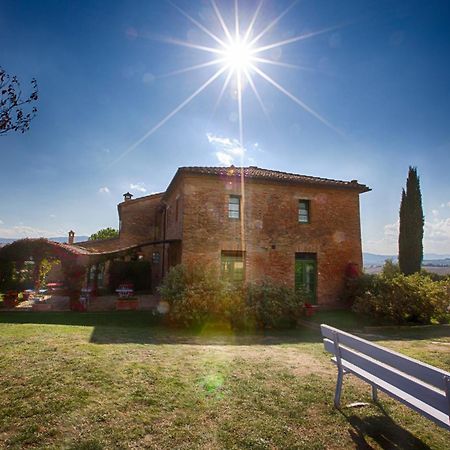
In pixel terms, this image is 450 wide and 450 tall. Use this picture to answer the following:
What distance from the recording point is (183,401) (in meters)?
3.80

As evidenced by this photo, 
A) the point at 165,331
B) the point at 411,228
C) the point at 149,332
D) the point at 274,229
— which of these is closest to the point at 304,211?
the point at 274,229

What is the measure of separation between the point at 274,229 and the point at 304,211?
2128 mm

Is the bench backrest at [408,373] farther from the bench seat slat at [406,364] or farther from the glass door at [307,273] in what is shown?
the glass door at [307,273]

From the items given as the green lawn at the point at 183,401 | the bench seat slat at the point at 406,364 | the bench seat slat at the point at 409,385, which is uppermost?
the bench seat slat at the point at 406,364

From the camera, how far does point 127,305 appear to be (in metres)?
13.1

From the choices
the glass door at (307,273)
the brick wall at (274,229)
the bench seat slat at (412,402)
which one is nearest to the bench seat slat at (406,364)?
the bench seat slat at (412,402)

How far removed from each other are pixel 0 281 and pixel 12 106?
13.9 metres

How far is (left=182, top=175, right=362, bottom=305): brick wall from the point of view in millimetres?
13367

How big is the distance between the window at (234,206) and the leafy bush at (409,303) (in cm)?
632

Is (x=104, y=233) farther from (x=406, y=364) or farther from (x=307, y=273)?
(x=406, y=364)

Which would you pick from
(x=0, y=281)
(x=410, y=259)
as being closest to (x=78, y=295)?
(x=0, y=281)

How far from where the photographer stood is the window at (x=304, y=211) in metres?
15.1

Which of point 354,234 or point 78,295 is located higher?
point 354,234

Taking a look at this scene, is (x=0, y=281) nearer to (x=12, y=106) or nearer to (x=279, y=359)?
(x=12, y=106)
